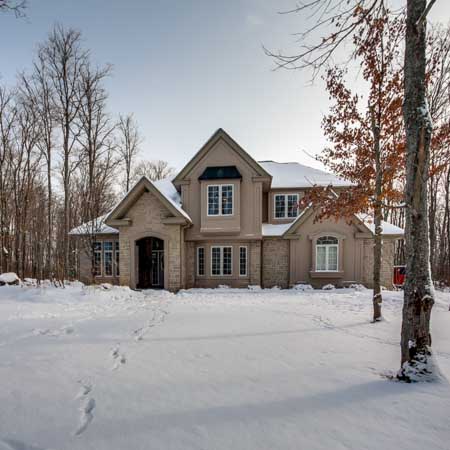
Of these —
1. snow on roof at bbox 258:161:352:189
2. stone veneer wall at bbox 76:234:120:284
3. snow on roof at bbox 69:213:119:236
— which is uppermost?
snow on roof at bbox 258:161:352:189

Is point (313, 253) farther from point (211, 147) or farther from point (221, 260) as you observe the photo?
point (211, 147)

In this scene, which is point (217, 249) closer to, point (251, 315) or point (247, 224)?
point (247, 224)

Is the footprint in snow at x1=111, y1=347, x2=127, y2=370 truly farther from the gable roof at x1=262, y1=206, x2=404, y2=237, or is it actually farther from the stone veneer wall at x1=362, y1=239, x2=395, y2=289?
the stone veneer wall at x1=362, y1=239, x2=395, y2=289

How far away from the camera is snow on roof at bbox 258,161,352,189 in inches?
603

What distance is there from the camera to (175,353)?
4191 mm

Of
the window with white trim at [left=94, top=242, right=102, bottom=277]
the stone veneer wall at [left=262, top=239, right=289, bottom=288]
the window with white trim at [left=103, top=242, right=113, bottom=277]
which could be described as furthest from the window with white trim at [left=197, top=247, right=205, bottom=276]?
the window with white trim at [left=94, top=242, right=102, bottom=277]

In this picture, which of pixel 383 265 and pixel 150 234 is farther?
pixel 383 265

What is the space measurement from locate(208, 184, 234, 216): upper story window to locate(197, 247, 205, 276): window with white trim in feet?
7.13

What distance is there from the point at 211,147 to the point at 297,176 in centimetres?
586

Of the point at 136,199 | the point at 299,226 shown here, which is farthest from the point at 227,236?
the point at 136,199

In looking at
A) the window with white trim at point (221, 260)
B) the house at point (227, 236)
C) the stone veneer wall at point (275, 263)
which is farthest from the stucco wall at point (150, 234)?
the stone veneer wall at point (275, 263)

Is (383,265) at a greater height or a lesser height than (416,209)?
lesser

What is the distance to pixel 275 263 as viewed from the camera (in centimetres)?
1449

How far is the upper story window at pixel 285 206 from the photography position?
15508mm
